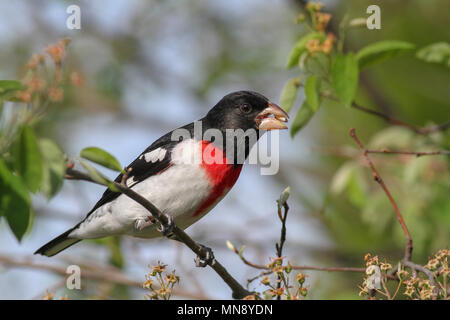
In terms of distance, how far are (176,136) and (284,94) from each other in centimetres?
84

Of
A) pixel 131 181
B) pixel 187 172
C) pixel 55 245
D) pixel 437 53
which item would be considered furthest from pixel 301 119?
pixel 55 245

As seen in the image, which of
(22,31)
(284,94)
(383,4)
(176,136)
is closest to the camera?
(284,94)

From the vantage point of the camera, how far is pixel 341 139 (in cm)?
875

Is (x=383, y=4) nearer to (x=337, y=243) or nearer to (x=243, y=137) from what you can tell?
(x=337, y=243)

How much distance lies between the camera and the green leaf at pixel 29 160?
1.86m

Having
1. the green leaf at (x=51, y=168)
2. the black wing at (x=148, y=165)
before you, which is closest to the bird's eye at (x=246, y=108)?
the black wing at (x=148, y=165)

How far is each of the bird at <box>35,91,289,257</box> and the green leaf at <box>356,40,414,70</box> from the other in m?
0.54

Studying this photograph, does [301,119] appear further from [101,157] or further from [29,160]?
[29,160]

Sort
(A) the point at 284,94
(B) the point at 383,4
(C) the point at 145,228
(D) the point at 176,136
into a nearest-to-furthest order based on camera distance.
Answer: (A) the point at 284,94, (C) the point at 145,228, (D) the point at 176,136, (B) the point at 383,4

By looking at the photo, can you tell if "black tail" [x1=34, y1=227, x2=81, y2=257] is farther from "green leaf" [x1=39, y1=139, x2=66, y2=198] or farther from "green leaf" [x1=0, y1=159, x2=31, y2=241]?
"green leaf" [x1=39, y1=139, x2=66, y2=198]

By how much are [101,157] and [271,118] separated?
188 cm

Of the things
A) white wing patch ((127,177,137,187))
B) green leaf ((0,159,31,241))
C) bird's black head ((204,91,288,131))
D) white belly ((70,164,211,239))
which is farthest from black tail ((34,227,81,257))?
green leaf ((0,159,31,241))

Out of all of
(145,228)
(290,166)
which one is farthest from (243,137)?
(290,166)

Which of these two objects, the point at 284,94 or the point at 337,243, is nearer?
the point at 284,94
